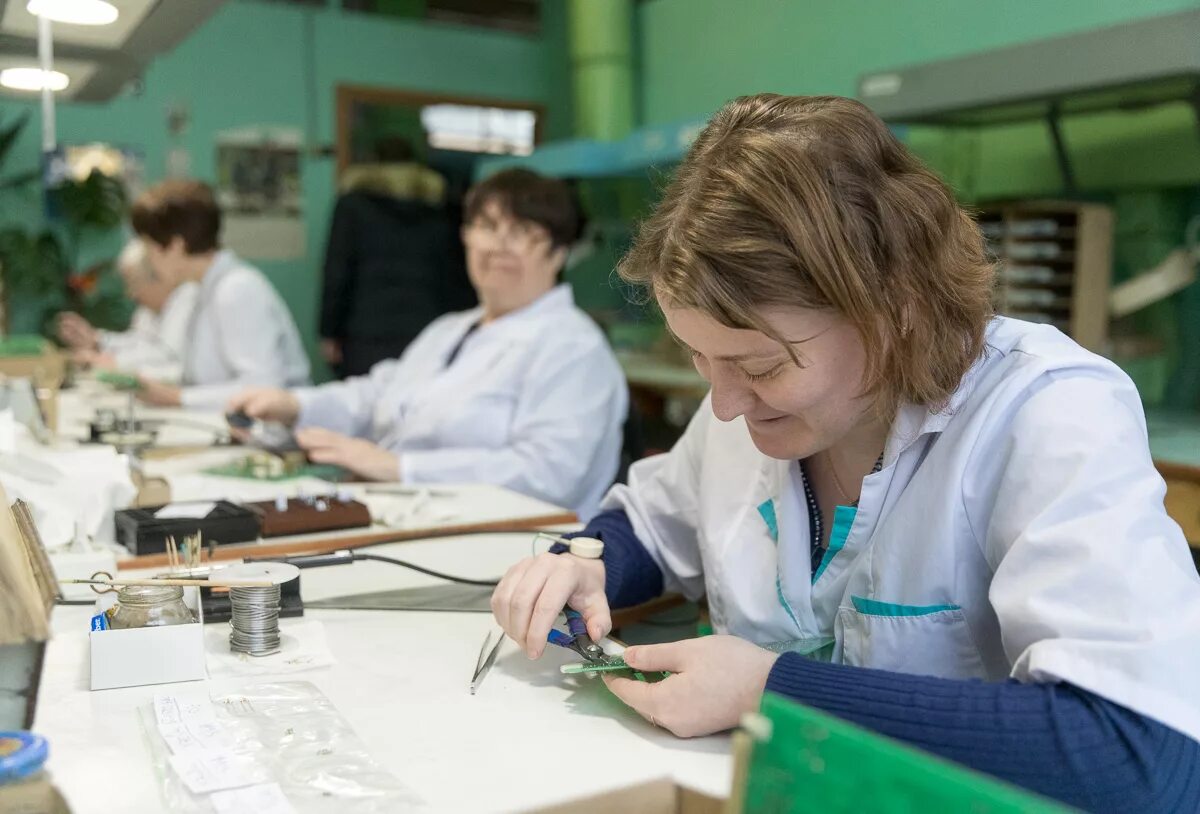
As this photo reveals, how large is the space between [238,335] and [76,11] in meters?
2.03

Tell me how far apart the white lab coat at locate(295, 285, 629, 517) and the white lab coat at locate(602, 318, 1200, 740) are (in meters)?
1.05

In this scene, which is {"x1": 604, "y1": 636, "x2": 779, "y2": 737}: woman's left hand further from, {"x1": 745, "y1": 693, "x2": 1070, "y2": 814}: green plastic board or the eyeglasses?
the eyeglasses

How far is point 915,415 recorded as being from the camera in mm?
1030

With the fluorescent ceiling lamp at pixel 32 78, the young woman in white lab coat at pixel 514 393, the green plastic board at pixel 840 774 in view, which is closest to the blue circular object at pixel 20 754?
the green plastic board at pixel 840 774

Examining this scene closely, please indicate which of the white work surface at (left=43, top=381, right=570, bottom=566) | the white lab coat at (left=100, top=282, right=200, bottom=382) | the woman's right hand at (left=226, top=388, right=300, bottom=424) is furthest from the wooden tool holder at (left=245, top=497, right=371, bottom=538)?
the white lab coat at (left=100, top=282, right=200, bottom=382)

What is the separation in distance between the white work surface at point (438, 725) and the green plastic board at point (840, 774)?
0.29 meters

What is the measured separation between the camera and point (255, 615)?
44.3 inches

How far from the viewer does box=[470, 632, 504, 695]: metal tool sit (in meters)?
1.06

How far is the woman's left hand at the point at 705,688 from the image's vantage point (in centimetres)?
92

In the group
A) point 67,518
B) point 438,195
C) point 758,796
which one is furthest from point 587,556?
point 438,195

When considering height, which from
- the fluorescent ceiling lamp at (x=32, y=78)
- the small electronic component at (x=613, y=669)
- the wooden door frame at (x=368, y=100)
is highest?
the wooden door frame at (x=368, y=100)

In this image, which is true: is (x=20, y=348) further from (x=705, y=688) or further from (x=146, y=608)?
(x=705, y=688)

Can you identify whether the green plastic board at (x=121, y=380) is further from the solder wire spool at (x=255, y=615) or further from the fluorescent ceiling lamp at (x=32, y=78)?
the solder wire spool at (x=255, y=615)

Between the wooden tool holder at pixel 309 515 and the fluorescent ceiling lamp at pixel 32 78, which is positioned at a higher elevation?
the fluorescent ceiling lamp at pixel 32 78
